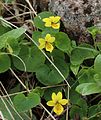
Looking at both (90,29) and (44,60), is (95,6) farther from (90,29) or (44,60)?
(44,60)

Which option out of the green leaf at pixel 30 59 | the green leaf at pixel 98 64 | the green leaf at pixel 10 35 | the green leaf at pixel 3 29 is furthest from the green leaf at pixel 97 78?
the green leaf at pixel 3 29

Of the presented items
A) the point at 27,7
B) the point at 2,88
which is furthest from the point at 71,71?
the point at 27,7

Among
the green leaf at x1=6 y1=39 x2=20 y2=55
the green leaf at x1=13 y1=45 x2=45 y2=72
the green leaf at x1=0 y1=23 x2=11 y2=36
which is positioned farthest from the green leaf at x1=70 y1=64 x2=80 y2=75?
the green leaf at x1=0 y1=23 x2=11 y2=36

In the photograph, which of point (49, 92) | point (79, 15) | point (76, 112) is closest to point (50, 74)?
point (49, 92)

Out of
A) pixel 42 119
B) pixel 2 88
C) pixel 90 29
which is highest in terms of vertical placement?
pixel 90 29

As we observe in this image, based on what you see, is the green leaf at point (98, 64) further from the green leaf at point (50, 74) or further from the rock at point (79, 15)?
the rock at point (79, 15)

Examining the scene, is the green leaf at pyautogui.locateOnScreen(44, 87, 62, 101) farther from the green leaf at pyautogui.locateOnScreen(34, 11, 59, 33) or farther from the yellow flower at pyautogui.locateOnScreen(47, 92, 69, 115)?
the green leaf at pyautogui.locateOnScreen(34, 11, 59, 33)

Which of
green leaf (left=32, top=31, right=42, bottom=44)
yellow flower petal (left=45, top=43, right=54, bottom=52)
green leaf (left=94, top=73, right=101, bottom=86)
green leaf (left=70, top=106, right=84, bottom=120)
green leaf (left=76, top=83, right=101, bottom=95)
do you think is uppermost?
green leaf (left=32, top=31, right=42, bottom=44)

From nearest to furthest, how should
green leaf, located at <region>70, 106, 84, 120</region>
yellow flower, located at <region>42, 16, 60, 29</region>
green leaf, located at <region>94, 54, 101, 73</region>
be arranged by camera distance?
green leaf, located at <region>94, 54, 101, 73</region>, green leaf, located at <region>70, 106, 84, 120</region>, yellow flower, located at <region>42, 16, 60, 29</region>
